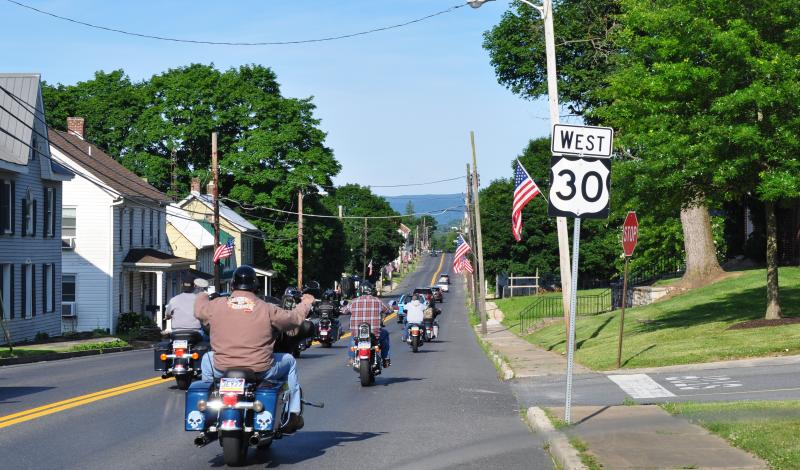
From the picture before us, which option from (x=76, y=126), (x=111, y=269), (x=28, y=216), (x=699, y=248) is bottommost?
(x=111, y=269)

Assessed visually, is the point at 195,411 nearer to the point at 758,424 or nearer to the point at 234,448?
the point at 234,448

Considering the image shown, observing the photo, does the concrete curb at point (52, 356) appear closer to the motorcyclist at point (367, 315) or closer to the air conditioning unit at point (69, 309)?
the motorcyclist at point (367, 315)

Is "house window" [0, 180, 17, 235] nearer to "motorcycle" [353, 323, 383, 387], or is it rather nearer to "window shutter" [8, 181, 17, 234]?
"window shutter" [8, 181, 17, 234]

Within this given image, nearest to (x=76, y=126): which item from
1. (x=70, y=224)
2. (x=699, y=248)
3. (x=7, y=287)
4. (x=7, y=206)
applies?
(x=70, y=224)

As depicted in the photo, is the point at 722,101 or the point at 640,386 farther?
the point at 722,101

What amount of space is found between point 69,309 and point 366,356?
111 feet

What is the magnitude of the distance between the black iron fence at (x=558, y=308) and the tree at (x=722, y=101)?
22774 millimetres

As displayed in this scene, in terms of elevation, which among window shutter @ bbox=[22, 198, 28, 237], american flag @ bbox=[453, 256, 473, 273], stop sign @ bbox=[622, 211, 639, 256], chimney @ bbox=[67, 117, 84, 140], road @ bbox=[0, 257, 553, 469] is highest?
chimney @ bbox=[67, 117, 84, 140]

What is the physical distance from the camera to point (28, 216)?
40688mm

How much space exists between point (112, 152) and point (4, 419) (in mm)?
66051

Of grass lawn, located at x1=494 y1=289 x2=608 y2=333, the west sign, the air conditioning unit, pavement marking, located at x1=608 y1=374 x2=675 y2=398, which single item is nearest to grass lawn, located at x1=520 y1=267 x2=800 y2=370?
pavement marking, located at x1=608 y1=374 x2=675 y2=398

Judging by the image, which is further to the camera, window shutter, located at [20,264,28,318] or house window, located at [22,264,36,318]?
house window, located at [22,264,36,318]

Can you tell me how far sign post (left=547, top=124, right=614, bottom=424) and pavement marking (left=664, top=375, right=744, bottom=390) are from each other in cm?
489

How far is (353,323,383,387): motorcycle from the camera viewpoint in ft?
61.2
